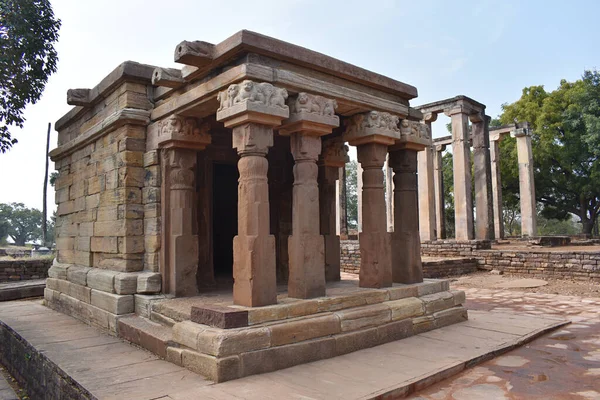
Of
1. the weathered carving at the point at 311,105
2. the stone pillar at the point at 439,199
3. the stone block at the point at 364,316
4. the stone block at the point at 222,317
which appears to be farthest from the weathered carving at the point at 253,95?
the stone pillar at the point at 439,199

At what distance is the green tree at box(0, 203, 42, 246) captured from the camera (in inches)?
2427

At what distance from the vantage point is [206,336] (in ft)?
12.9

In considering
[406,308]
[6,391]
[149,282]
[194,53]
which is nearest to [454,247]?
[406,308]

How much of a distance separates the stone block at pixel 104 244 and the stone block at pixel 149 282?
669mm

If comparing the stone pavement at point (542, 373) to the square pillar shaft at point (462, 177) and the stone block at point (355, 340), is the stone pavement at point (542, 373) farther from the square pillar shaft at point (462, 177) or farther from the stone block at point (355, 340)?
the square pillar shaft at point (462, 177)

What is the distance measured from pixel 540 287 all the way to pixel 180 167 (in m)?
9.55

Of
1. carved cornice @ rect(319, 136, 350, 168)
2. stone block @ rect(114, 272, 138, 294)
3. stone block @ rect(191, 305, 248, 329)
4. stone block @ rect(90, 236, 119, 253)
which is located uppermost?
carved cornice @ rect(319, 136, 350, 168)

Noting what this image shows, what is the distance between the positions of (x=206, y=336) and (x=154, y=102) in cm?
384

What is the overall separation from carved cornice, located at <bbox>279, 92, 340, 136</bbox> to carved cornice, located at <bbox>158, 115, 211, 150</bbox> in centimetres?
134

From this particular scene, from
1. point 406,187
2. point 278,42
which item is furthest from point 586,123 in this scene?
point 278,42

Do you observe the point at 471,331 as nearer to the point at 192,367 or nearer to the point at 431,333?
the point at 431,333

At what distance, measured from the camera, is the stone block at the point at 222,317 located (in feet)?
13.1

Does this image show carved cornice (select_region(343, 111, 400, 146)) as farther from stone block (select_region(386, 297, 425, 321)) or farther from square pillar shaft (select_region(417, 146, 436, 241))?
square pillar shaft (select_region(417, 146, 436, 241))

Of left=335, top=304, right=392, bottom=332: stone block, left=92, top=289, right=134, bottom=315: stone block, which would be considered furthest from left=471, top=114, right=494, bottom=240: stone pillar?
left=92, top=289, right=134, bottom=315: stone block
